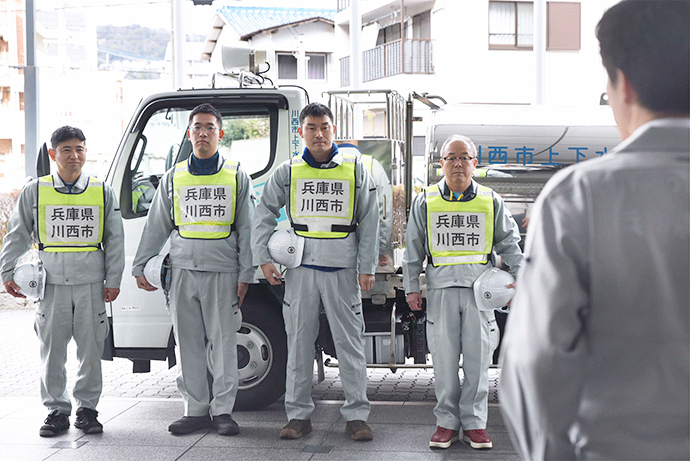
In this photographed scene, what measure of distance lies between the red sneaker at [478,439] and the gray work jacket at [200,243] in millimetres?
1724

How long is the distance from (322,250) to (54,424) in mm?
2090

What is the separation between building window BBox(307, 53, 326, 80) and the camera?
32.4 metres

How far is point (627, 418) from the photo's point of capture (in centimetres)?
127

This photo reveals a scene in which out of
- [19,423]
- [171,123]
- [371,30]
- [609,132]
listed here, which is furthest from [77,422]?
[371,30]

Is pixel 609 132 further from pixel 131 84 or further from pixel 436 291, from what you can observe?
pixel 131 84

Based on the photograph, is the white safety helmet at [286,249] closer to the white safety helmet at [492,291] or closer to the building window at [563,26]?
the white safety helmet at [492,291]

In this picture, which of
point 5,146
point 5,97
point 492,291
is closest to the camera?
point 492,291

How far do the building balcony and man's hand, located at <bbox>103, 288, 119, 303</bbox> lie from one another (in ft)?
61.6

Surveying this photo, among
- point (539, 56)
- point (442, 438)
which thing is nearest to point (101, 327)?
point (442, 438)

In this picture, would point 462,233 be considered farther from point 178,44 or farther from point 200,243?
point 178,44

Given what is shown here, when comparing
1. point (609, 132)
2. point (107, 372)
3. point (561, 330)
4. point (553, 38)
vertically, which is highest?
point (553, 38)

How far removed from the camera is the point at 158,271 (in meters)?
5.17

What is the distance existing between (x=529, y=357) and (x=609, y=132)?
5.16m

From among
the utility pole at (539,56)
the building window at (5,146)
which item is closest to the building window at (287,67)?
the building window at (5,146)
